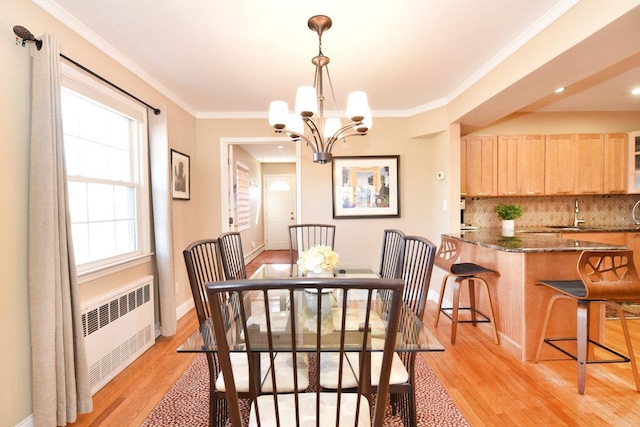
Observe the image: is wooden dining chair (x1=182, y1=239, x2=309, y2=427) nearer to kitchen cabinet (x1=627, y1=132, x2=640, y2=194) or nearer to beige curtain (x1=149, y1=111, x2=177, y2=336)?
beige curtain (x1=149, y1=111, x2=177, y2=336)

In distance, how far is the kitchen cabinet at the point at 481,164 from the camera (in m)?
4.19

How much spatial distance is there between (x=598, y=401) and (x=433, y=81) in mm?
2833

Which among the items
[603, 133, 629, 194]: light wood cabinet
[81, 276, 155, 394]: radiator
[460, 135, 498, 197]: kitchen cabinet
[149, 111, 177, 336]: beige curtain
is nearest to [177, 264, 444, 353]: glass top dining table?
[81, 276, 155, 394]: radiator

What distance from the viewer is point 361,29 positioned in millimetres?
2184

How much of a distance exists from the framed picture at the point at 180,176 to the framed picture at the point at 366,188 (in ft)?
5.86

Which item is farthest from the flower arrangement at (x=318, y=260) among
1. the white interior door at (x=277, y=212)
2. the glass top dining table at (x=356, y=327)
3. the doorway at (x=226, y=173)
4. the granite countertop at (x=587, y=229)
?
the white interior door at (x=277, y=212)

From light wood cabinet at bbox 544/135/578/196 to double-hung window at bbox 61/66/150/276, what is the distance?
4840 millimetres

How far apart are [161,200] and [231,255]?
1046 millimetres

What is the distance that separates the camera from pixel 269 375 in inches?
59.5

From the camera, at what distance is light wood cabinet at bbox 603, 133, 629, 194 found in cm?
423

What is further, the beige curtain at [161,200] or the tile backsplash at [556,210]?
the tile backsplash at [556,210]

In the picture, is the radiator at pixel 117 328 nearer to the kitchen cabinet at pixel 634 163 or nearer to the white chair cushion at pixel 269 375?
the white chair cushion at pixel 269 375

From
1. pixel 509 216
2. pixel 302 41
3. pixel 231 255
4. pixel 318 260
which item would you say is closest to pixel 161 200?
pixel 231 255

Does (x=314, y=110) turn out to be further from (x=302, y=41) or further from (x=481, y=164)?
(x=481, y=164)
